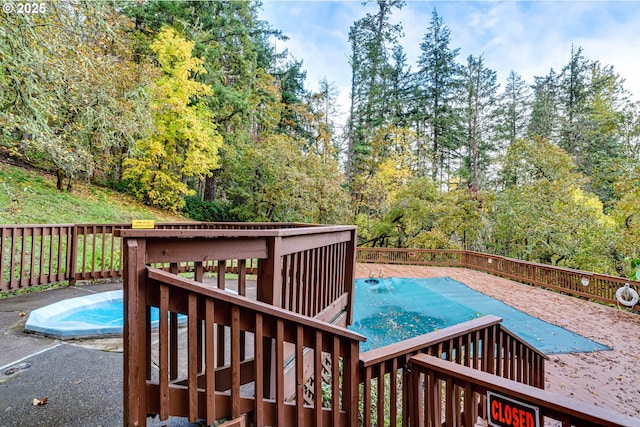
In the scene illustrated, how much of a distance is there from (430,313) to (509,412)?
22.2ft

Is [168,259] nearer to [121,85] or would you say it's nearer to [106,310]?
[106,310]

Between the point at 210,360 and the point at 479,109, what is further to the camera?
the point at 479,109

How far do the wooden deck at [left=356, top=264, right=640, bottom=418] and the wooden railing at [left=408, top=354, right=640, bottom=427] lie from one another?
126 inches

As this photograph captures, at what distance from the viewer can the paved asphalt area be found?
178 centimetres

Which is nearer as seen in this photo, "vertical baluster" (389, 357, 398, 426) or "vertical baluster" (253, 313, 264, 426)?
"vertical baluster" (253, 313, 264, 426)

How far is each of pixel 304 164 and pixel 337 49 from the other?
400 inches

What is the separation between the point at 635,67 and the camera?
14758 mm

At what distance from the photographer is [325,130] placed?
666 inches

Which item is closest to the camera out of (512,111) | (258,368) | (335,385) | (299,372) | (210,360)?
(210,360)

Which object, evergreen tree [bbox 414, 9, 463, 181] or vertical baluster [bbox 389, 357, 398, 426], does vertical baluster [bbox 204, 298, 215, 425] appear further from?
evergreen tree [bbox 414, 9, 463, 181]

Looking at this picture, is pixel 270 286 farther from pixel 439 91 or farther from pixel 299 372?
pixel 439 91

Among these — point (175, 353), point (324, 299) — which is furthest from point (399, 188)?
point (175, 353)

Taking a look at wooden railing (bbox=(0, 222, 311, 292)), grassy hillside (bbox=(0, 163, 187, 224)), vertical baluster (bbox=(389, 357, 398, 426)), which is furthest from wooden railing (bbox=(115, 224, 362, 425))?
grassy hillside (bbox=(0, 163, 187, 224))

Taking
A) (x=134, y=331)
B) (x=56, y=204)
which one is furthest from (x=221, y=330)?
(x=56, y=204)
